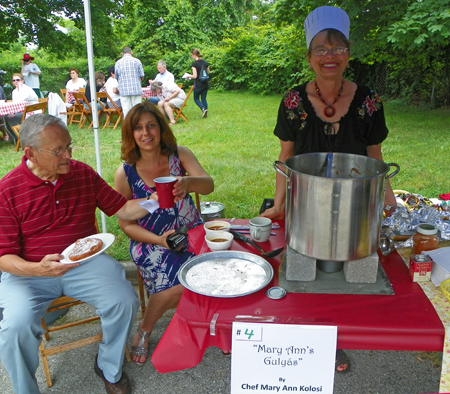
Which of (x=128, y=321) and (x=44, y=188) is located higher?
(x=44, y=188)

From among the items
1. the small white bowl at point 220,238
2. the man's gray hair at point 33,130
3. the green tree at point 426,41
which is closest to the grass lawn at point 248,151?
the green tree at point 426,41

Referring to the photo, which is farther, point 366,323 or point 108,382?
point 108,382

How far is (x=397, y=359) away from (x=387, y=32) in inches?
218

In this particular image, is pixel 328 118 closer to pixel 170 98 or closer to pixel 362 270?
pixel 362 270

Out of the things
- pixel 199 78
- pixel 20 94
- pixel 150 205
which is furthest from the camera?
pixel 199 78

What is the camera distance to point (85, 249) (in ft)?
6.66

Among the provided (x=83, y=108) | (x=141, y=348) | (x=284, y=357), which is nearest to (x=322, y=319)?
(x=284, y=357)

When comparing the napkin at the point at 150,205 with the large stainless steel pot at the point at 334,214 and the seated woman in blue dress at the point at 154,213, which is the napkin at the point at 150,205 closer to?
the seated woman in blue dress at the point at 154,213

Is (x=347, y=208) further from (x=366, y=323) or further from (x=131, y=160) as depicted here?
(x=131, y=160)

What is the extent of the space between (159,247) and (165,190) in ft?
2.10

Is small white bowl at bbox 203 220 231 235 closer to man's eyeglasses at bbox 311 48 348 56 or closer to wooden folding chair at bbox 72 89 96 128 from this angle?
man's eyeglasses at bbox 311 48 348 56

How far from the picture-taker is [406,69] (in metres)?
11.2

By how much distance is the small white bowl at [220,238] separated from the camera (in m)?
1.75

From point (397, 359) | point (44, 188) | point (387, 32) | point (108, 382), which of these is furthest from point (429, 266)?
point (387, 32)
